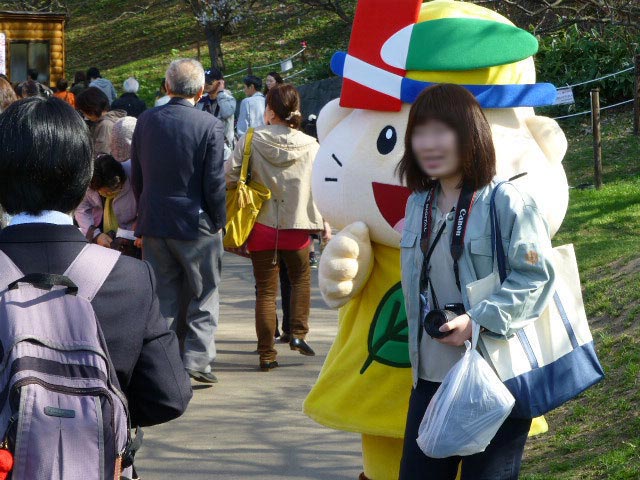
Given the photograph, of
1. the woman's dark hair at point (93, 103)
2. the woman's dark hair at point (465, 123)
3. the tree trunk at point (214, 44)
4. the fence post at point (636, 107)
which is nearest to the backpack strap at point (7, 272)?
A: the woman's dark hair at point (465, 123)

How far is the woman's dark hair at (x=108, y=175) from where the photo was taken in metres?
6.78

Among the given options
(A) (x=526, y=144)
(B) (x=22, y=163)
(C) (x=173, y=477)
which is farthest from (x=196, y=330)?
(B) (x=22, y=163)

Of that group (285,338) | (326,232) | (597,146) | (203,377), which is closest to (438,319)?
(203,377)

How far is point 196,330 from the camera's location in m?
6.87

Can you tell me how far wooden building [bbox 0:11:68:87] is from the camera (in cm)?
2773

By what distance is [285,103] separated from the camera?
7172mm

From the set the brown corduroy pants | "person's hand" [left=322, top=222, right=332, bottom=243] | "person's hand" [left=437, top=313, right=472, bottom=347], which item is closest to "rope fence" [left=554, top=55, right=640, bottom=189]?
"person's hand" [left=322, top=222, right=332, bottom=243]

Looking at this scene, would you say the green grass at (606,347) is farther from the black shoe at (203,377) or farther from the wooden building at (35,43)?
the wooden building at (35,43)

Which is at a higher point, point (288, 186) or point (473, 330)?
point (473, 330)

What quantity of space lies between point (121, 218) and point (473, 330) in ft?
13.2

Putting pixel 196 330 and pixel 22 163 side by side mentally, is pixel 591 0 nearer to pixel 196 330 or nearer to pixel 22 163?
pixel 196 330

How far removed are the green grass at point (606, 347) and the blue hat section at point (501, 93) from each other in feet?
5.43

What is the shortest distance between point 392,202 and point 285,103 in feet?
8.59

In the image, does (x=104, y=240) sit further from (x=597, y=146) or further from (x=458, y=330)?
(x=597, y=146)
